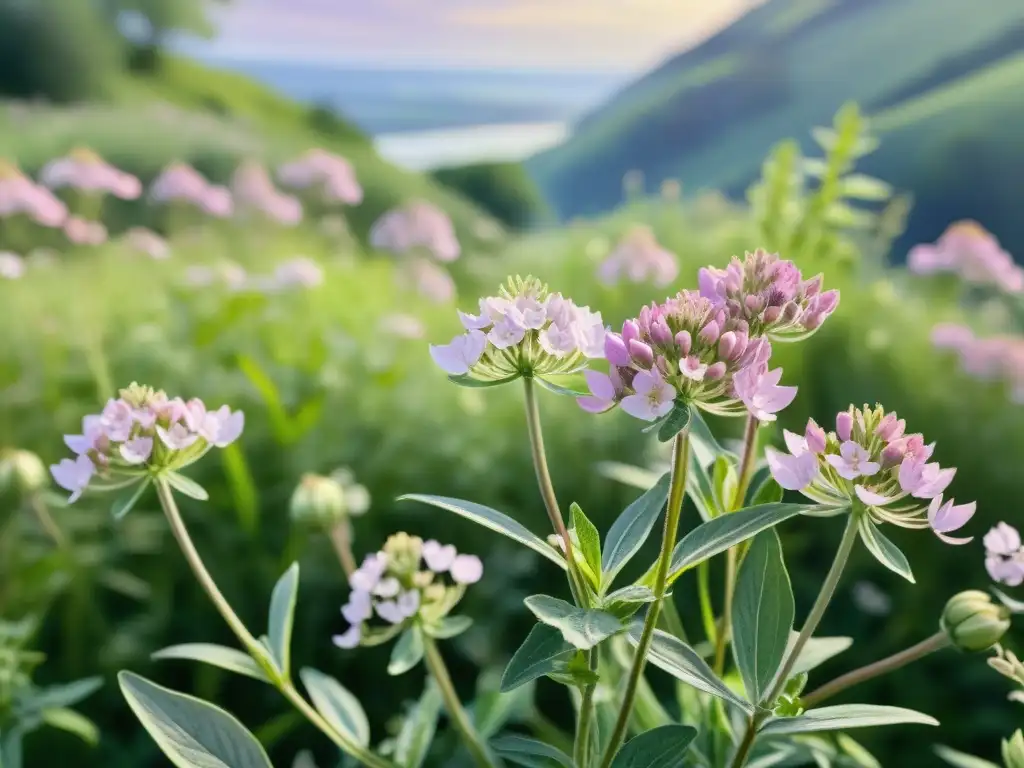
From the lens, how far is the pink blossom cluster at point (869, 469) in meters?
0.40

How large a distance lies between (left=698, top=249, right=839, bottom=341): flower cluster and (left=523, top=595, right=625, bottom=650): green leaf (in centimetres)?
15

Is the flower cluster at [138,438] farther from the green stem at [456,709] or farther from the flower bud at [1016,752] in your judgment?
the flower bud at [1016,752]

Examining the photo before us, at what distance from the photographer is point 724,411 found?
415mm

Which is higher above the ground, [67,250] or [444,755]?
[67,250]

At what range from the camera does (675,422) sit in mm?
386

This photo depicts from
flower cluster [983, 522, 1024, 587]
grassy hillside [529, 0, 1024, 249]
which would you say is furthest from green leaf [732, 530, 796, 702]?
grassy hillside [529, 0, 1024, 249]

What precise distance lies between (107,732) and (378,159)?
2350 millimetres

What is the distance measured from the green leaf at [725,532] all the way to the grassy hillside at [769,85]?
73.7 inches

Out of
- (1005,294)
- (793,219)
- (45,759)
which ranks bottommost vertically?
(45,759)

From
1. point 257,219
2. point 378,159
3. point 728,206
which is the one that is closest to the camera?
point 257,219

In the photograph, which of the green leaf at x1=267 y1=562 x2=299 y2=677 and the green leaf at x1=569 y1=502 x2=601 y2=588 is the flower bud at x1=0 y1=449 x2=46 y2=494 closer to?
the green leaf at x1=267 y1=562 x2=299 y2=677

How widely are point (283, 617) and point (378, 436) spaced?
0.57 m

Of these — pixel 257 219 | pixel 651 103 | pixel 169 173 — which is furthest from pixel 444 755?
pixel 651 103

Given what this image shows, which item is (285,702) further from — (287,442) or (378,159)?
(378,159)
